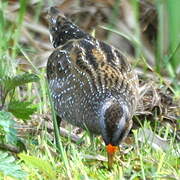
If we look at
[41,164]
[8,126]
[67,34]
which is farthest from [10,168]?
[67,34]

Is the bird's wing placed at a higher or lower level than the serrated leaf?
lower

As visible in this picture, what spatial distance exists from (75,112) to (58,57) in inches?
29.2

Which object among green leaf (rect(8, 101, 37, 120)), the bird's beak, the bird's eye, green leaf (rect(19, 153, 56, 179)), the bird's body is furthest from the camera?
the bird's eye

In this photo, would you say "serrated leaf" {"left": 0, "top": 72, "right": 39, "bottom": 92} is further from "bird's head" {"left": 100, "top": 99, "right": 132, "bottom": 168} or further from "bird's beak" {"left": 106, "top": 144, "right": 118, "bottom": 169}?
"bird's beak" {"left": 106, "top": 144, "right": 118, "bottom": 169}

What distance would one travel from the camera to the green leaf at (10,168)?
173 inches

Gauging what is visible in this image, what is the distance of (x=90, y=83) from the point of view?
6.41 m

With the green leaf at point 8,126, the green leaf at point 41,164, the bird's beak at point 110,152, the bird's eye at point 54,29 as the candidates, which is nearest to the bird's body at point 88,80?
the bird's eye at point 54,29

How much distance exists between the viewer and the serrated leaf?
547 centimetres

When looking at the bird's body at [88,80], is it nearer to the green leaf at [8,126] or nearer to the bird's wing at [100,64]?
the bird's wing at [100,64]

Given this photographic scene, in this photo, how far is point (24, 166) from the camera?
497 centimetres

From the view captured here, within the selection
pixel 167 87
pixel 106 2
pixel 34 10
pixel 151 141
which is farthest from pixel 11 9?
pixel 151 141

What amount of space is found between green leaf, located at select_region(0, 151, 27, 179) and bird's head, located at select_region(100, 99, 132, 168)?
0.84 meters

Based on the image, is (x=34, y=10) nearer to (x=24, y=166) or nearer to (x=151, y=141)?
(x=151, y=141)

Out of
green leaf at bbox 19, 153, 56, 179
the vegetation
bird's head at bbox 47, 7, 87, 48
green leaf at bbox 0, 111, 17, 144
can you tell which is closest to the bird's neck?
bird's head at bbox 47, 7, 87, 48
